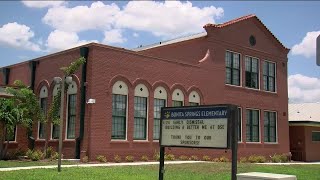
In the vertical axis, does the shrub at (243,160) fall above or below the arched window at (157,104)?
below

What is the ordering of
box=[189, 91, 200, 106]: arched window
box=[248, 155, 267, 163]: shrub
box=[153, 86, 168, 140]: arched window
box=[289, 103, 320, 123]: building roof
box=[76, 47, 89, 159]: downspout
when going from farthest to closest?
box=[289, 103, 320, 123]: building roof → box=[248, 155, 267, 163]: shrub → box=[189, 91, 200, 106]: arched window → box=[153, 86, 168, 140]: arched window → box=[76, 47, 89, 159]: downspout

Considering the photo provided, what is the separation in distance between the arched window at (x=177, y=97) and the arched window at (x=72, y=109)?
630 cm

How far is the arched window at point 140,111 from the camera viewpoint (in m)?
24.6

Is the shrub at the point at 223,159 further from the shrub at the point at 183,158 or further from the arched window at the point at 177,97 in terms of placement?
the arched window at the point at 177,97

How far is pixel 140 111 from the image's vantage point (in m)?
24.8

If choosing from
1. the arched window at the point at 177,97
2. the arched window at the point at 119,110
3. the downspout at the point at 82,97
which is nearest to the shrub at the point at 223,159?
the arched window at the point at 177,97

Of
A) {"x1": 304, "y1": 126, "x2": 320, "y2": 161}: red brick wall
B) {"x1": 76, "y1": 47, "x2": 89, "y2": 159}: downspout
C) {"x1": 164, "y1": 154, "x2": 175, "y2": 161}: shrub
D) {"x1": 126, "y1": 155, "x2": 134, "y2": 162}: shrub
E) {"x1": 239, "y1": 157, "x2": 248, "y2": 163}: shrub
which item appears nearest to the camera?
{"x1": 76, "y1": 47, "x2": 89, "y2": 159}: downspout

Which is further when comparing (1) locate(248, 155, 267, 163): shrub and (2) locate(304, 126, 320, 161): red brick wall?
(2) locate(304, 126, 320, 161): red brick wall

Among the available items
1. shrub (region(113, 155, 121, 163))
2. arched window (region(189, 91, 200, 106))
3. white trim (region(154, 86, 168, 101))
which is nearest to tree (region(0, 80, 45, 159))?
shrub (region(113, 155, 121, 163))

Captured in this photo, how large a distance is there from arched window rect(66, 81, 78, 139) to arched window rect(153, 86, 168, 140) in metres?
4.73

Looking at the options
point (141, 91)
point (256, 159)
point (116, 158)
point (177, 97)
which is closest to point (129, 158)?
point (116, 158)

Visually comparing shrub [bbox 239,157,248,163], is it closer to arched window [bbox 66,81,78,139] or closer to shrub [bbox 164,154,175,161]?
shrub [bbox 164,154,175,161]

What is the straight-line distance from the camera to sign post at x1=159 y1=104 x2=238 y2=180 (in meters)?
10.6

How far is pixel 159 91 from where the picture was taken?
26078mm
